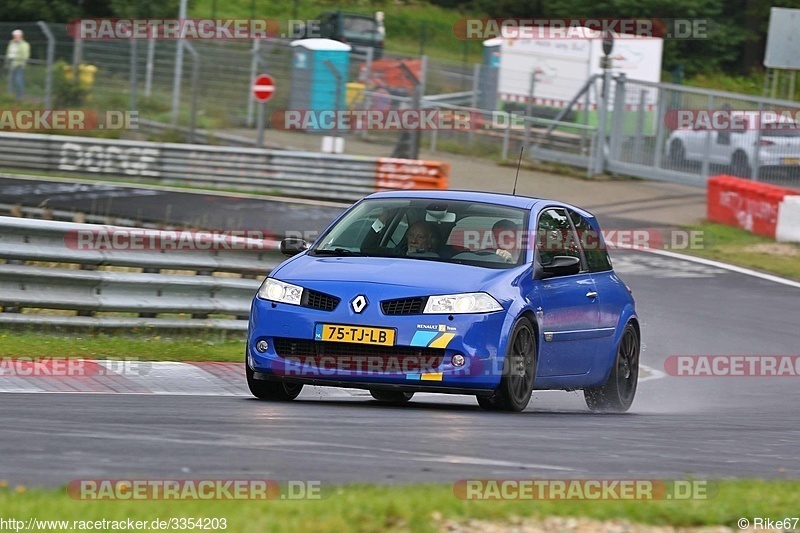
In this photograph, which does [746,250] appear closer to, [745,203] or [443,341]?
[745,203]

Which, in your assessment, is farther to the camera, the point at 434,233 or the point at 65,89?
the point at 65,89

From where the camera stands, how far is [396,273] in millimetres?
8734

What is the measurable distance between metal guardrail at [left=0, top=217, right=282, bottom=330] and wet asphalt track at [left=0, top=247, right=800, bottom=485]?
2.14 m

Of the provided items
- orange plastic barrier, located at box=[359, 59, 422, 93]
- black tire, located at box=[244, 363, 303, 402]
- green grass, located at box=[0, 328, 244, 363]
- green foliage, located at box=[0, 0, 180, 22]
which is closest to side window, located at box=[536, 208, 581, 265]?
black tire, located at box=[244, 363, 303, 402]

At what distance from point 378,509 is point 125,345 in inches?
265

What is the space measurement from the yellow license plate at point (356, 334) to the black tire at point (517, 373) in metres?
0.72

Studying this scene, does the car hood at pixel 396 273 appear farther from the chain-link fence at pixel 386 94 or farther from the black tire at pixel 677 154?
the black tire at pixel 677 154

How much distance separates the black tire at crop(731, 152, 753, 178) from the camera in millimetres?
27250

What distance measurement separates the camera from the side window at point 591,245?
10.5 meters

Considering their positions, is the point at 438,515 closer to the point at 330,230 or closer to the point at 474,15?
the point at 330,230

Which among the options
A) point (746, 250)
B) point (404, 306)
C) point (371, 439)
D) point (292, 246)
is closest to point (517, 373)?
point (404, 306)

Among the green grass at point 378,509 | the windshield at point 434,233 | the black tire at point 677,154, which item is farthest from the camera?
the black tire at point 677,154

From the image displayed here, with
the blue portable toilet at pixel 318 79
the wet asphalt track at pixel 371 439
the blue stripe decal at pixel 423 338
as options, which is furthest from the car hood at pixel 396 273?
the blue portable toilet at pixel 318 79

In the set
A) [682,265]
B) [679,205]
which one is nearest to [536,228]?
[682,265]
